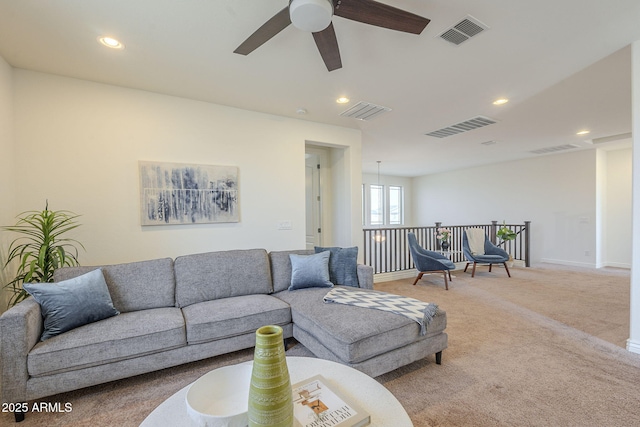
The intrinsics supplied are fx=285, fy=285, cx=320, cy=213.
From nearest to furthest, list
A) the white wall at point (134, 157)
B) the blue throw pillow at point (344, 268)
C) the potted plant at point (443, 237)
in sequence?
the white wall at point (134, 157), the blue throw pillow at point (344, 268), the potted plant at point (443, 237)

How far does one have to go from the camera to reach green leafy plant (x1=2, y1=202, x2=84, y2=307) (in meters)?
2.32

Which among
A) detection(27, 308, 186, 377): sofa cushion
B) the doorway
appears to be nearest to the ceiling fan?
detection(27, 308, 186, 377): sofa cushion

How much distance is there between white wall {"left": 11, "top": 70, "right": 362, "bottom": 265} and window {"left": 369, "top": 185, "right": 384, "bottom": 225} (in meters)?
6.04

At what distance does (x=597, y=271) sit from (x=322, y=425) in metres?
7.32

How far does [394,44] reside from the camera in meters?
2.29

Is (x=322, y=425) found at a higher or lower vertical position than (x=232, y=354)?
higher

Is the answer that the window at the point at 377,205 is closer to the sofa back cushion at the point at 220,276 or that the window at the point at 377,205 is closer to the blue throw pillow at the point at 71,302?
the sofa back cushion at the point at 220,276

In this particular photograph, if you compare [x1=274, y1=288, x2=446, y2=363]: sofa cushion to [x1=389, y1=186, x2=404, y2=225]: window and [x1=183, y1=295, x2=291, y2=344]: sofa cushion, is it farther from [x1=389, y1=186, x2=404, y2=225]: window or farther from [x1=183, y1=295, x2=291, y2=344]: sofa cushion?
[x1=389, y1=186, x2=404, y2=225]: window

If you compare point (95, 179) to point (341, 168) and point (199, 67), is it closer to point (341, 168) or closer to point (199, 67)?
point (199, 67)

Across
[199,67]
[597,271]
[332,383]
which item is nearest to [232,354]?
[332,383]

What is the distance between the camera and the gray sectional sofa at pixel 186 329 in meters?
1.72

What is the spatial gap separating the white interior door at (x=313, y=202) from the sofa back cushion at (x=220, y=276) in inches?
81.4

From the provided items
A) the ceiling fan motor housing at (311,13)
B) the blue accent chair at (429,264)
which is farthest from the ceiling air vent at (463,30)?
the blue accent chair at (429,264)

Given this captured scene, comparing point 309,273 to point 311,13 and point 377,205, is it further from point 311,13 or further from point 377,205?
→ point 377,205
